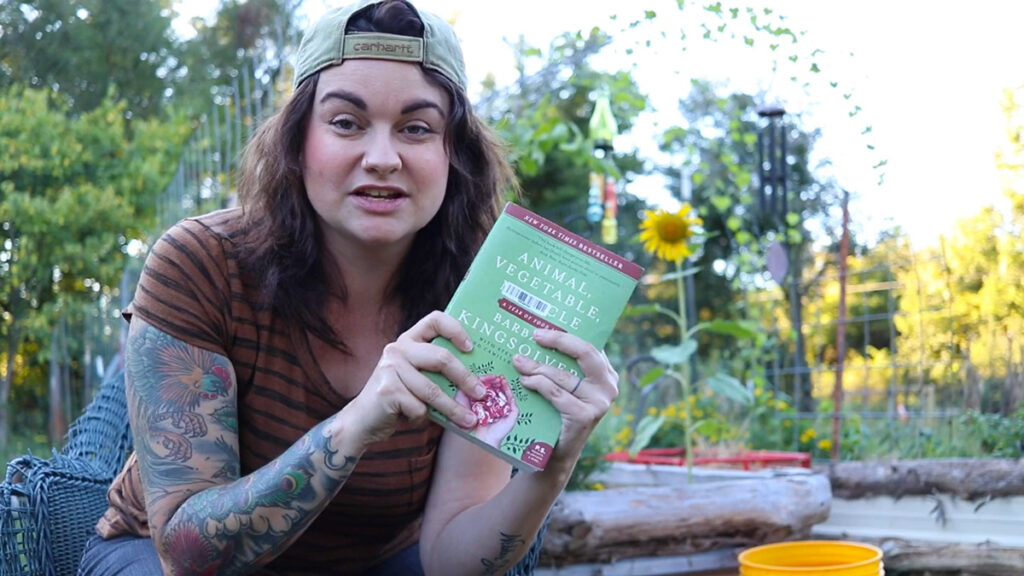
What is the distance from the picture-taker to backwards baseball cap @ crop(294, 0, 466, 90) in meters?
1.45

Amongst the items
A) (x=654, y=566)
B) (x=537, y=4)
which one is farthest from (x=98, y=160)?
(x=654, y=566)

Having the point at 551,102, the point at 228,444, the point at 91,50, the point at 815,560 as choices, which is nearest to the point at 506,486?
the point at 228,444

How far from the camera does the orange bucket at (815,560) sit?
6.09 feet

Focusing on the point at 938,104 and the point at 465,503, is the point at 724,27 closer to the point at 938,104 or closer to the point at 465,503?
the point at 465,503

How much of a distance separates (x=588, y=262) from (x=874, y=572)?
100 centimetres

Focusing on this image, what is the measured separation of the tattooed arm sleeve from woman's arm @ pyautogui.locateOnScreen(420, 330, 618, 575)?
271 mm

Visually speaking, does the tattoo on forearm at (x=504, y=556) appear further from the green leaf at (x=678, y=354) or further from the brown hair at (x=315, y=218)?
the green leaf at (x=678, y=354)

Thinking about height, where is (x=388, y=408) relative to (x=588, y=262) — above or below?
below

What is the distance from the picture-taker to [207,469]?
4.50 ft

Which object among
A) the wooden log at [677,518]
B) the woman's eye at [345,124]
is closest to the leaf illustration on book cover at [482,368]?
the woman's eye at [345,124]

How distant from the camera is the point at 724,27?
2.94 m

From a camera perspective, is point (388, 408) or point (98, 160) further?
point (98, 160)

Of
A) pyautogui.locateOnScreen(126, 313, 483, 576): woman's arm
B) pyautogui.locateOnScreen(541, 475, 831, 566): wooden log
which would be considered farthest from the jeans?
pyautogui.locateOnScreen(541, 475, 831, 566): wooden log

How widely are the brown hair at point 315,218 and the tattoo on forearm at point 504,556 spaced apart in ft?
1.30
